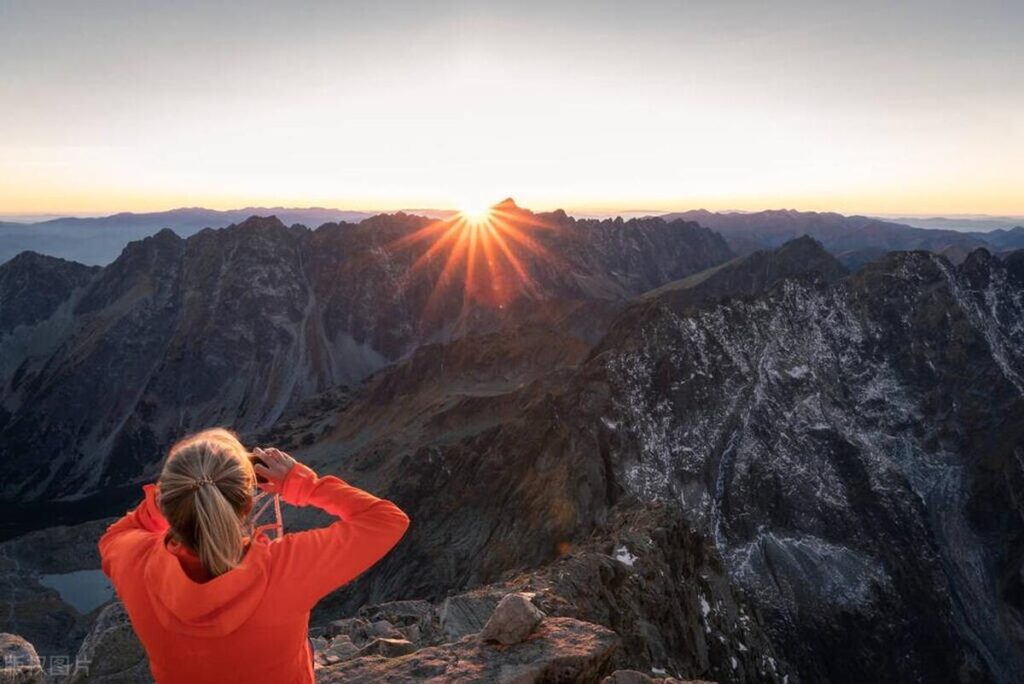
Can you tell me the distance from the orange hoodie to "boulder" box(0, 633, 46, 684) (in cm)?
796

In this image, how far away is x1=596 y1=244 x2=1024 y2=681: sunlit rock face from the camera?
7094 cm

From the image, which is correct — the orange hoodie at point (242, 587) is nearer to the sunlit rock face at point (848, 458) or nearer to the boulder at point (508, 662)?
the boulder at point (508, 662)

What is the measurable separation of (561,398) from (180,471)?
70.0m

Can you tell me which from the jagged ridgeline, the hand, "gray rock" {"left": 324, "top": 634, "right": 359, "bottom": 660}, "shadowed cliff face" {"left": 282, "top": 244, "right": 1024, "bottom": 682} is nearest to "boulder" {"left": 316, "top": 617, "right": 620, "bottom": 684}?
"gray rock" {"left": 324, "top": 634, "right": 359, "bottom": 660}

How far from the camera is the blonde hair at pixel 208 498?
3.78 metres

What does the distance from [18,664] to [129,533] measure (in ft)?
27.8

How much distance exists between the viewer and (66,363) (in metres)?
190

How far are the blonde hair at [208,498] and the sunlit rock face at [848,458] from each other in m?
63.6

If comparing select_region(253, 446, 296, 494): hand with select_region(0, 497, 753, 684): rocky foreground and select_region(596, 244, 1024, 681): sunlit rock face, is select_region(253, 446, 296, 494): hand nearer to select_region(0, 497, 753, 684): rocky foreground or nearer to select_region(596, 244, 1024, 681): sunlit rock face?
select_region(0, 497, 753, 684): rocky foreground

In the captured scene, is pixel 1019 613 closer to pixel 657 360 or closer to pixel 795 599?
pixel 795 599

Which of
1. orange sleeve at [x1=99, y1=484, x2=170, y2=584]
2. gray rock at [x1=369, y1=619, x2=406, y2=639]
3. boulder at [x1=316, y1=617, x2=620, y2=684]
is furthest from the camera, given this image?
gray rock at [x1=369, y1=619, x2=406, y2=639]

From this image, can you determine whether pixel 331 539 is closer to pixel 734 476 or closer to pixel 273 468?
pixel 273 468

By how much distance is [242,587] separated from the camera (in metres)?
3.96

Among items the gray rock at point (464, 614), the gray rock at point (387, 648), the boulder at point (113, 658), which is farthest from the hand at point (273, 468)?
the gray rock at point (464, 614)
